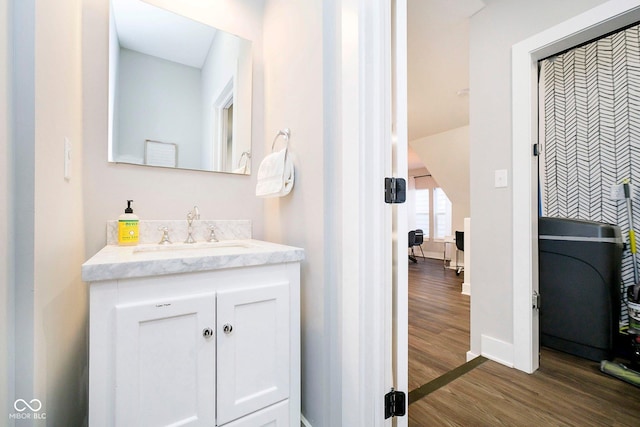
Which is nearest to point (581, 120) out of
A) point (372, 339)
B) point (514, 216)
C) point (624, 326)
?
point (514, 216)

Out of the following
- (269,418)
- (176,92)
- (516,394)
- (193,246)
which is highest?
(176,92)

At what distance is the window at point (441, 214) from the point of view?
22.4 feet

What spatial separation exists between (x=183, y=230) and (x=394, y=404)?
121 centimetres

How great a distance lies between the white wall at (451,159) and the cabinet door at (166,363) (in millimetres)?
4735

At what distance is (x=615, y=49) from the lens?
1940mm

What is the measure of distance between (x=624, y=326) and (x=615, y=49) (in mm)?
1904

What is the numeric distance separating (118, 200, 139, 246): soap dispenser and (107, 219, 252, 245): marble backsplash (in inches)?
3.1

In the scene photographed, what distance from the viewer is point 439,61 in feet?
8.79

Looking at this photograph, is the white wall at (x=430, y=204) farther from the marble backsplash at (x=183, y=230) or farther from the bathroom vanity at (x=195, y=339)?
the bathroom vanity at (x=195, y=339)

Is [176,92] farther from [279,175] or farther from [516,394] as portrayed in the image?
[516,394]

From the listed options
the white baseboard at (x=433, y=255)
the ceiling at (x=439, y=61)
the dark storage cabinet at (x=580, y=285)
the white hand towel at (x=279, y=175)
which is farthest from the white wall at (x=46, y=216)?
the white baseboard at (x=433, y=255)

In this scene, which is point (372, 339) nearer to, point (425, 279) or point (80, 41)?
point (80, 41)

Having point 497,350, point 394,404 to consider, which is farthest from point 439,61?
point 394,404

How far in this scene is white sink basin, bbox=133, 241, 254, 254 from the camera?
48.1 inches
